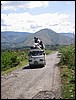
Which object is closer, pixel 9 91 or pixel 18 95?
pixel 18 95

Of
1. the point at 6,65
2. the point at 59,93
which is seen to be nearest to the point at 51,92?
the point at 59,93

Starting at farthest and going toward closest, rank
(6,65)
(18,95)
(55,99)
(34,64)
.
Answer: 1. (6,65)
2. (34,64)
3. (18,95)
4. (55,99)

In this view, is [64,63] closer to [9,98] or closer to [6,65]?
[6,65]

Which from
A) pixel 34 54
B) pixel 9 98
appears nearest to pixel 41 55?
pixel 34 54

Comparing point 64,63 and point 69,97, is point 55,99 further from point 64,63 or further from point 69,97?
point 64,63

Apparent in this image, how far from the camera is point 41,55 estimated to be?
113 ft

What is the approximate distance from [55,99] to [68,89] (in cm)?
309

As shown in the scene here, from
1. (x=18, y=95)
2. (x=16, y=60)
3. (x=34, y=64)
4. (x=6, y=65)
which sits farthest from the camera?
(x=16, y=60)

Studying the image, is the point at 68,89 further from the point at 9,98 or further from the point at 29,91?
the point at 9,98

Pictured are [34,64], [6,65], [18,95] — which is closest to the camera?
[18,95]

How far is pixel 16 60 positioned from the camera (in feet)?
139

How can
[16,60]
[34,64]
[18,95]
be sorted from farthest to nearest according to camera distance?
[16,60] < [34,64] < [18,95]

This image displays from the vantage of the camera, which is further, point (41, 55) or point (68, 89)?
point (41, 55)

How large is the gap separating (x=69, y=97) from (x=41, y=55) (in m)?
20.2
